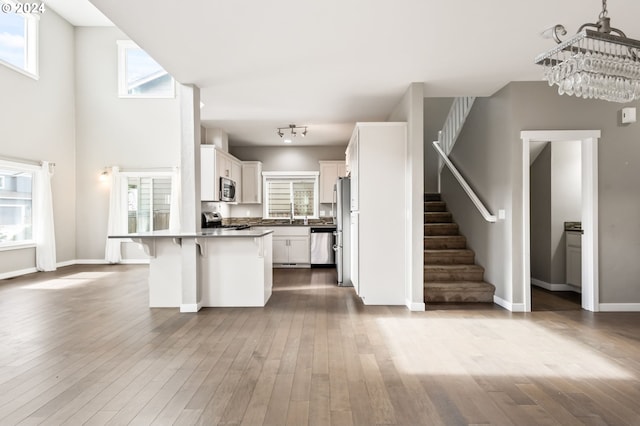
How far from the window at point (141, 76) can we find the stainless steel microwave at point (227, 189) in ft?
8.84

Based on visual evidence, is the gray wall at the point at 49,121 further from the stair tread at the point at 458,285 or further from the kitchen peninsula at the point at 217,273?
the stair tread at the point at 458,285

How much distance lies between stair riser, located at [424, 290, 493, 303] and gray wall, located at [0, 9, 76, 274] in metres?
6.83

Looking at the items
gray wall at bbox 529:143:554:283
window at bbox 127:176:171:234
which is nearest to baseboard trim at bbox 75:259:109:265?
window at bbox 127:176:171:234

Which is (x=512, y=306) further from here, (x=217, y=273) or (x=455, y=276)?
(x=217, y=273)

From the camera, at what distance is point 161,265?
185 inches

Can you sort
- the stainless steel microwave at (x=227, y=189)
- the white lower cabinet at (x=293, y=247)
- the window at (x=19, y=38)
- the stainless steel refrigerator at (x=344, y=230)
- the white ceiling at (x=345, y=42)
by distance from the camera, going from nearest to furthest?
the white ceiling at (x=345, y=42)
the stainless steel refrigerator at (x=344, y=230)
the window at (x=19, y=38)
the stainless steel microwave at (x=227, y=189)
the white lower cabinet at (x=293, y=247)

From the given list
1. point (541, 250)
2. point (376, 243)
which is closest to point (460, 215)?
point (541, 250)

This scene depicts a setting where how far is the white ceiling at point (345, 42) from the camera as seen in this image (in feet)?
9.42

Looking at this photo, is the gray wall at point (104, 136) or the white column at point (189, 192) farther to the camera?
the gray wall at point (104, 136)

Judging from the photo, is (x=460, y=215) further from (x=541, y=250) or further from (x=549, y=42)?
(x=549, y=42)

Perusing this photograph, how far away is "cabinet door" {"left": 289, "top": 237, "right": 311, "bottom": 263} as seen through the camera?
317 inches

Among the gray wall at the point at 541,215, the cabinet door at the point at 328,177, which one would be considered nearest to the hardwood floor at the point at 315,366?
the gray wall at the point at 541,215

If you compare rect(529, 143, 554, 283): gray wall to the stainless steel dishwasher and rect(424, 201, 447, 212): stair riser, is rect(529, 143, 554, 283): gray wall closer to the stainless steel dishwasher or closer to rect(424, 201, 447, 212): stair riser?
rect(424, 201, 447, 212): stair riser

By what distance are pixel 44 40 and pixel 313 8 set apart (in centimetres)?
737
